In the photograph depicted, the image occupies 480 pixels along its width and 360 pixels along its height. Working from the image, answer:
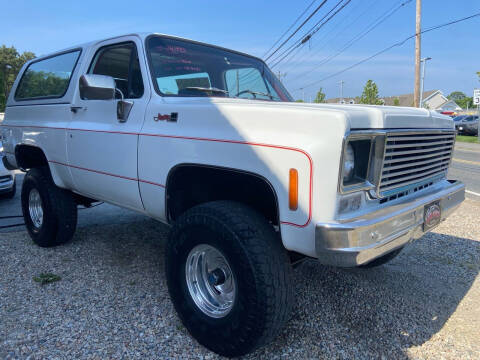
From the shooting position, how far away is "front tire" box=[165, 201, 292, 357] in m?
2.03

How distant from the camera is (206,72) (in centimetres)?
325

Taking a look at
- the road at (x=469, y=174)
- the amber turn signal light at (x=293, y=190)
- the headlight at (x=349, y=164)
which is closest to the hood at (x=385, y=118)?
the headlight at (x=349, y=164)

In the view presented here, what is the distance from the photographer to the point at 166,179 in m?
2.60

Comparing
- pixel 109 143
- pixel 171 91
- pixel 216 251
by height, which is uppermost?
pixel 171 91

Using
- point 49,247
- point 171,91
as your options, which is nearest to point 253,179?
point 171,91

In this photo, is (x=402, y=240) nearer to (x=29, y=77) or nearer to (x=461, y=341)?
(x=461, y=341)

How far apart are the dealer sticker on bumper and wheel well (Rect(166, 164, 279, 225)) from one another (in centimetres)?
92

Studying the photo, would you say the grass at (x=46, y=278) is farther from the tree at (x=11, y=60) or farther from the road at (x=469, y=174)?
the tree at (x=11, y=60)

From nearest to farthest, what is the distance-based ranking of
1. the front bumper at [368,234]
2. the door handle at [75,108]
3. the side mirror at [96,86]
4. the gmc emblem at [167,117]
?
the front bumper at [368,234], the gmc emblem at [167,117], the side mirror at [96,86], the door handle at [75,108]

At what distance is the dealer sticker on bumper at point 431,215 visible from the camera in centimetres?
232

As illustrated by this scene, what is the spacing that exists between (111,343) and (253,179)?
1.42 m

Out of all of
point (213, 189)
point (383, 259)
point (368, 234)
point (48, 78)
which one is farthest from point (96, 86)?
point (383, 259)

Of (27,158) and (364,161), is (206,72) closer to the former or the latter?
(364,161)

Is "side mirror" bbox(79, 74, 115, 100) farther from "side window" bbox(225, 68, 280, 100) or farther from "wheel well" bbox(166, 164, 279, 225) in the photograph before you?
"side window" bbox(225, 68, 280, 100)
